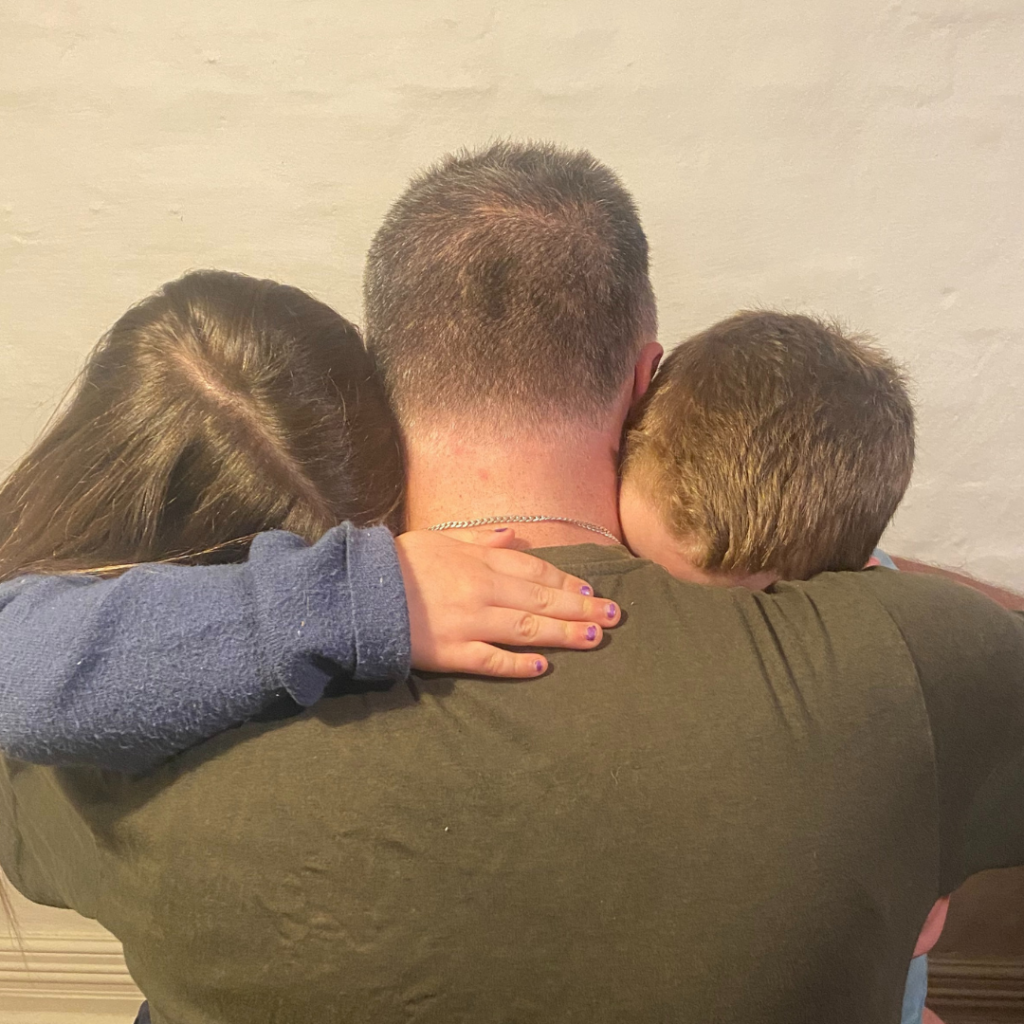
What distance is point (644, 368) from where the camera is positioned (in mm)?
718

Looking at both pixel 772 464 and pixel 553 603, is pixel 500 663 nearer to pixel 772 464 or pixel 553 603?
pixel 553 603

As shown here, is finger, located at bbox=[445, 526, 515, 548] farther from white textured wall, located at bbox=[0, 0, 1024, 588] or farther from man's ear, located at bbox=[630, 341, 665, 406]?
white textured wall, located at bbox=[0, 0, 1024, 588]

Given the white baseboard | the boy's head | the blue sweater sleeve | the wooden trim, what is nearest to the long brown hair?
the blue sweater sleeve

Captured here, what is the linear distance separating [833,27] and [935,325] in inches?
15.5

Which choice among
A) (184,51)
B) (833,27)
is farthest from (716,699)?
(184,51)

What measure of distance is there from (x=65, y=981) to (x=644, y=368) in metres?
1.45

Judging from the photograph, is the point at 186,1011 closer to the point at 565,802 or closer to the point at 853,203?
the point at 565,802

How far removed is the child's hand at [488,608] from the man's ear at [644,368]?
9.4 inches

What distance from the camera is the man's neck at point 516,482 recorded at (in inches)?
24.1

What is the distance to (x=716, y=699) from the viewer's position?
469 millimetres

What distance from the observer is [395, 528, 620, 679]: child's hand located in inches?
19.2

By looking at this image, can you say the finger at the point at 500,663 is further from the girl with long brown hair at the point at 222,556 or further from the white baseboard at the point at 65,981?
the white baseboard at the point at 65,981

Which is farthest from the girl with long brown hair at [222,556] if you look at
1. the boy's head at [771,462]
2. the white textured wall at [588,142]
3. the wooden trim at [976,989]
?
the wooden trim at [976,989]

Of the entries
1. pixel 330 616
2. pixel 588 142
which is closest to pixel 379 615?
pixel 330 616
